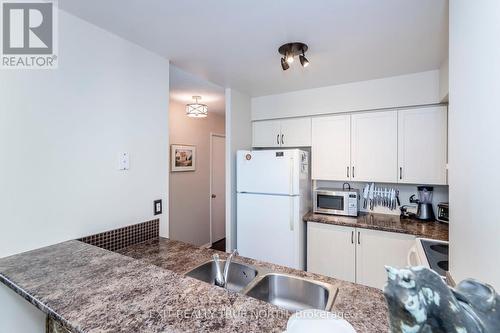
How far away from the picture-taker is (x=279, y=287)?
1324 mm

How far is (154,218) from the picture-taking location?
1.94m

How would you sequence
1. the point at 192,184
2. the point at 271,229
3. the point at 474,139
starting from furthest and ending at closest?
the point at 192,184 < the point at 271,229 < the point at 474,139

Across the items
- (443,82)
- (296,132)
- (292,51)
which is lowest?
(296,132)

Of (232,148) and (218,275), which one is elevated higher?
(232,148)

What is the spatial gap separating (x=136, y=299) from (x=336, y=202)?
237cm

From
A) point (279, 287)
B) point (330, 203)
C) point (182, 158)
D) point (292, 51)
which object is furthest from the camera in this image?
point (182, 158)

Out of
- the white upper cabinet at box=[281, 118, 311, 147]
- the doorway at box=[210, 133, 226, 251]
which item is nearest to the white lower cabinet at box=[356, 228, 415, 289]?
the white upper cabinet at box=[281, 118, 311, 147]

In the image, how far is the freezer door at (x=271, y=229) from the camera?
2.55 metres

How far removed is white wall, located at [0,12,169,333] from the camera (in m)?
1.23

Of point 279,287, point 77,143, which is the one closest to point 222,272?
point 279,287

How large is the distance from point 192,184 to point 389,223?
2.79m

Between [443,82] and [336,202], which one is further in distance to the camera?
[336,202]

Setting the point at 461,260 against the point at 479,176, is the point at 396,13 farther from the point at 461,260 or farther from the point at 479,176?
the point at 461,260

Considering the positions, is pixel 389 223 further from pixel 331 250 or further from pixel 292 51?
pixel 292 51
